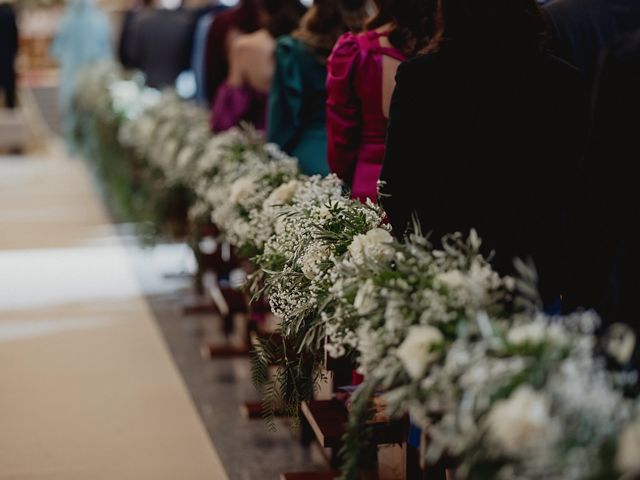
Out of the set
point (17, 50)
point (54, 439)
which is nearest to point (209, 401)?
point (54, 439)

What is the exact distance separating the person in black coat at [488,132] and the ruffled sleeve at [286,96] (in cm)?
172

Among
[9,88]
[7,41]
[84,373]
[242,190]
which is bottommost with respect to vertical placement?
[9,88]

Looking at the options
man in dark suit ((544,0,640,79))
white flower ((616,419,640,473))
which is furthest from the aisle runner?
white flower ((616,419,640,473))

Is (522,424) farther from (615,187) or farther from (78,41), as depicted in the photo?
(78,41)

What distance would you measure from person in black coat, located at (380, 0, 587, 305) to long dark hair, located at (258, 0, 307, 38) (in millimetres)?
2448

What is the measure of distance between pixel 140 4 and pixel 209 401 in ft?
18.8

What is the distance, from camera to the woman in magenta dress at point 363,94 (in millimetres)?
3428

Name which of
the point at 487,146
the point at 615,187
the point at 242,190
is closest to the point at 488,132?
the point at 487,146

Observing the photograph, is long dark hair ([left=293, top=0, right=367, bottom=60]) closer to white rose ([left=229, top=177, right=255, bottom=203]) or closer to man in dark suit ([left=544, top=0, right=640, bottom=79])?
white rose ([left=229, top=177, right=255, bottom=203])

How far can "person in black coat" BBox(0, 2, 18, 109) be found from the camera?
1343 centimetres

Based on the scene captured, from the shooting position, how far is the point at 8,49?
13.4m

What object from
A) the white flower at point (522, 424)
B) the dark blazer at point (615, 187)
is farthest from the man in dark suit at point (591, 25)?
the white flower at point (522, 424)

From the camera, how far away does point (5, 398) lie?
192 inches

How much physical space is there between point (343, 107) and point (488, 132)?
0.98 m
